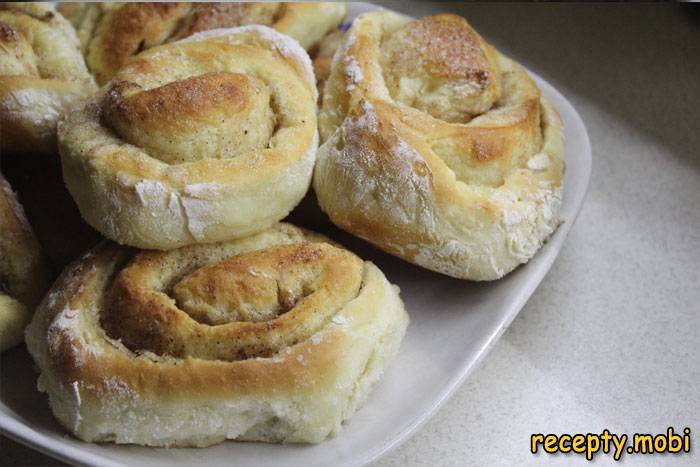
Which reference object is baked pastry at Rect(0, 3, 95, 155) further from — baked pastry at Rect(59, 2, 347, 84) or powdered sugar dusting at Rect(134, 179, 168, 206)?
powdered sugar dusting at Rect(134, 179, 168, 206)

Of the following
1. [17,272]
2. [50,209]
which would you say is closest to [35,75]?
[50,209]

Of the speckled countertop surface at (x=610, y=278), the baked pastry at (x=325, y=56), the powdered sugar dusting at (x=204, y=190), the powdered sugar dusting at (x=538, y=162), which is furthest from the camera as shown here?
the baked pastry at (x=325, y=56)

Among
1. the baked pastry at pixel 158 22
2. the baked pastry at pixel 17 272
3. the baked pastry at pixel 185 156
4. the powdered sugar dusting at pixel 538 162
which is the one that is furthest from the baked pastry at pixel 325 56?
the baked pastry at pixel 17 272

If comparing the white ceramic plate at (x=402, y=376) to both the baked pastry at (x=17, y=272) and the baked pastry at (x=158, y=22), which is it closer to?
the baked pastry at (x=17, y=272)

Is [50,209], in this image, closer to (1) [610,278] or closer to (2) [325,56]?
(2) [325,56]

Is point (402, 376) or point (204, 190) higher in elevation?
point (204, 190)

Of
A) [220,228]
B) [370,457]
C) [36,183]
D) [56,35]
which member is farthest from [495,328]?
[56,35]
